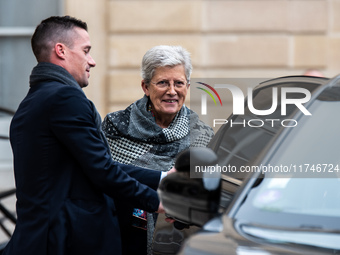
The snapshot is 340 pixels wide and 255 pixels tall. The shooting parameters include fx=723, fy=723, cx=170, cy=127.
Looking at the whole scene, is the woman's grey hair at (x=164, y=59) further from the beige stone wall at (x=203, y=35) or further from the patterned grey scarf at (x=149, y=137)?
the beige stone wall at (x=203, y=35)

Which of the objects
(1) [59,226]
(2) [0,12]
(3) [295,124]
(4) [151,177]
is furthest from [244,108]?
(2) [0,12]

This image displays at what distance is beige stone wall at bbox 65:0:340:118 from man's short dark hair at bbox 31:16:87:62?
5291 mm

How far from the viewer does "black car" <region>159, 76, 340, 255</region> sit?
2.00 metres

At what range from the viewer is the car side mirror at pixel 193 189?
7.22ft

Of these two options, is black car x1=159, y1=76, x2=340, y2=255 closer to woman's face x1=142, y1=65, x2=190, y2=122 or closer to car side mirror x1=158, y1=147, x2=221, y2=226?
car side mirror x1=158, y1=147, x2=221, y2=226

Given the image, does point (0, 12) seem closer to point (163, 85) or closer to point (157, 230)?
point (163, 85)

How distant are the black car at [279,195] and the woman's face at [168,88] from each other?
1.04 metres

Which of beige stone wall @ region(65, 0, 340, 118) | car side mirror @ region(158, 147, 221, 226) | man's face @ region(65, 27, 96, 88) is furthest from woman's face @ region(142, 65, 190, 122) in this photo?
beige stone wall @ region(65, 0, 340, 118)

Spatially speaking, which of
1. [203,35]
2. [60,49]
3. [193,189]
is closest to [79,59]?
[60,49]

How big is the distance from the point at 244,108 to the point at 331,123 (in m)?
0.74

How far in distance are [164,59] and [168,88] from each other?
14 centimetres

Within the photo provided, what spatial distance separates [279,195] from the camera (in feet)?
7.34

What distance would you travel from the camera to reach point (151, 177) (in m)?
3.19

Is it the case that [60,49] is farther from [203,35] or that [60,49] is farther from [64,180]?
[203,35]
